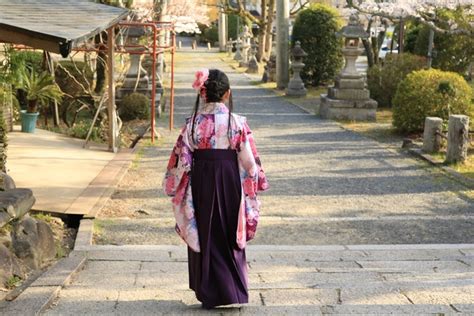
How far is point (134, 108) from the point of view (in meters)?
15.6

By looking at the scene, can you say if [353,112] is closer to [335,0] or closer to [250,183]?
[250,183]

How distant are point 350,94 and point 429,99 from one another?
3662 millimetres

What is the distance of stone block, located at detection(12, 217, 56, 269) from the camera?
502 cm

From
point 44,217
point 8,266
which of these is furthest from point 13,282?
point 44,217

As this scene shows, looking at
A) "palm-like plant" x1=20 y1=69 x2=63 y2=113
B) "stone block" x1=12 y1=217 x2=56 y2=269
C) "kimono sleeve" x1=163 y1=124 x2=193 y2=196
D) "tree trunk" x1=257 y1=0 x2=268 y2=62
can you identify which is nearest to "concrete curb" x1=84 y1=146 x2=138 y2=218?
"stone block" x1=12 y1=217 x2=56 y2=269

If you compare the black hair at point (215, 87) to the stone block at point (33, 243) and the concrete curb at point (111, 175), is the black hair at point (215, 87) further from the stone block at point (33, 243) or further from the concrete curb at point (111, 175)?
the concrete curb at point (111, 175)

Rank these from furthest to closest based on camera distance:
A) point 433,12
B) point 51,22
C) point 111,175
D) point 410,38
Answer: point 410,38 → point 433,12 → point 111,175 → point 51,22

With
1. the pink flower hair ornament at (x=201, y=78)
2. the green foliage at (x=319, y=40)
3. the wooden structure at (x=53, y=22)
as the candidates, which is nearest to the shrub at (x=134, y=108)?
the wooden structure at (x=53, y=22)

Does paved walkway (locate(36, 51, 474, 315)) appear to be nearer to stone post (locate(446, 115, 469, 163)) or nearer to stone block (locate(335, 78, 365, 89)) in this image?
stone post (locate(446, 115, 469, 163))

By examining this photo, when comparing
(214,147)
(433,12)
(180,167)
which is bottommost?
(180,167)

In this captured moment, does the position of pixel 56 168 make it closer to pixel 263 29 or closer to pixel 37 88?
pixel 37 88

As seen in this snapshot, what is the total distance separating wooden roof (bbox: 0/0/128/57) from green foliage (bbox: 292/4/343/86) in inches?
607

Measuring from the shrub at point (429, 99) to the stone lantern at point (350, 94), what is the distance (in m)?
2.73

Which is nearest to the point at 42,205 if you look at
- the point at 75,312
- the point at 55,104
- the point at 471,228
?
the point at 75,312
